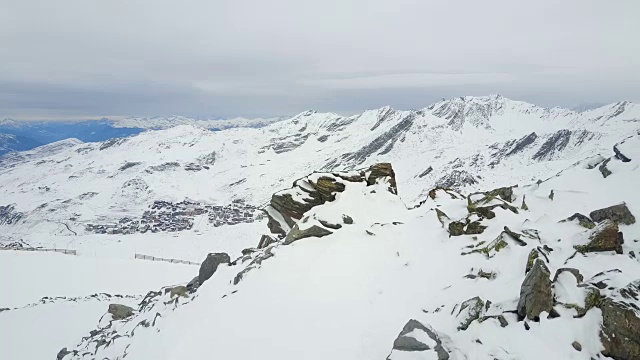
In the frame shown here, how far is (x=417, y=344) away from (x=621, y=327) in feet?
16.8

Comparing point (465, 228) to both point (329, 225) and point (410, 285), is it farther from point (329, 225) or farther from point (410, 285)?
point (329, 225)

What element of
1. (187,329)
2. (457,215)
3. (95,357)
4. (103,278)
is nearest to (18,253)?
(103,278)

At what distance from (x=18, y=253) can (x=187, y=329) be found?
44.7 meters

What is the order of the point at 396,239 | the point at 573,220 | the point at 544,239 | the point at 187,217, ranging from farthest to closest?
the point at 187,217 → the point at 396,239 → the point at 573,220 → the point at 544,239

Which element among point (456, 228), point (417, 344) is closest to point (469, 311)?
point (417, 344)

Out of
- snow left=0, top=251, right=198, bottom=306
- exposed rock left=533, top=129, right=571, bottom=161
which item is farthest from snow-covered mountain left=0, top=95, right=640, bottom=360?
exposed rock left=533, top=129, right=571, bottom=161

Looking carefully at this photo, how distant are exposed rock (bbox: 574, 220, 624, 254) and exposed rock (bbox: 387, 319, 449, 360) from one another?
7670 mm

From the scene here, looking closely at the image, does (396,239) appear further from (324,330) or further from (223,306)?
(223,306)

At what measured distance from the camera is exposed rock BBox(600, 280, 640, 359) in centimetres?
871

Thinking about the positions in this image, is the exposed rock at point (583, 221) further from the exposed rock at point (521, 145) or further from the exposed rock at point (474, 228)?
the exposed rock at point (521, 145)

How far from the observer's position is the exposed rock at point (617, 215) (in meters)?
15.4

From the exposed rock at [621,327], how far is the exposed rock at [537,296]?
1.29m

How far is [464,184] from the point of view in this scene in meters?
152

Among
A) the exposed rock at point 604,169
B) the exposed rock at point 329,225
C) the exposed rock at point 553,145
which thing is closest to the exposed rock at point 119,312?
the exposed rock at point 329,225
